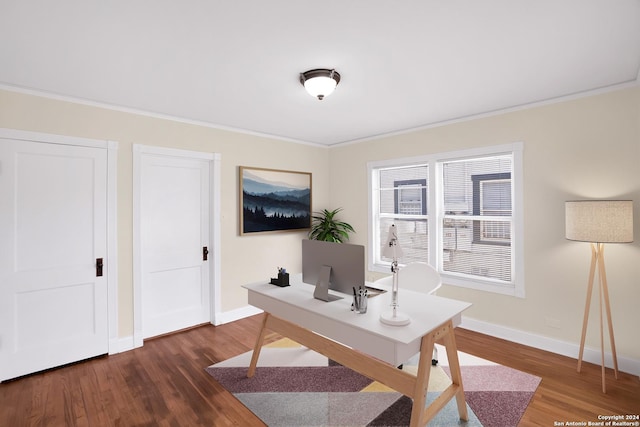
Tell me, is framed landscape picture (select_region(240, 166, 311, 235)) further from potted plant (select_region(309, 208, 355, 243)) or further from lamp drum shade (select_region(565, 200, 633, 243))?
lamp drum shade (select_region(565, 200, 633, 243))

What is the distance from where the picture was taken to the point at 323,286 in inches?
93.5

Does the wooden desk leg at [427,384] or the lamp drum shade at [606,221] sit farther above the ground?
the lamp drum shade at [606,221]

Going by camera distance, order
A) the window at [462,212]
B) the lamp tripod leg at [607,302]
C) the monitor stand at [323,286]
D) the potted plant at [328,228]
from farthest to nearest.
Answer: the potted plant at [328,228], the window at [462,212], the lamp tripod leg at [607,302], the monitor stand at [323,286]

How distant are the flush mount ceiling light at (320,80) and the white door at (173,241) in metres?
2.00

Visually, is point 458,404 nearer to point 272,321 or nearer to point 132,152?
point 272,321

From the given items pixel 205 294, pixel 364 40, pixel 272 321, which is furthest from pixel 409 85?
pixel 205 294

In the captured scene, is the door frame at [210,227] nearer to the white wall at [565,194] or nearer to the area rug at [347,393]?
the area rug at [347,393]

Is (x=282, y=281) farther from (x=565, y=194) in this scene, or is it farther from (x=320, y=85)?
(x=565, y=194)

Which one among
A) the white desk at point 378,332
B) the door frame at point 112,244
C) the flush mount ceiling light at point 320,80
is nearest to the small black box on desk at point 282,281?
the white desk at point 378,332

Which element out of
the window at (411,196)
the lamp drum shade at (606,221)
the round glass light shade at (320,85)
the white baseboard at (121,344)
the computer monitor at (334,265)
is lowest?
the white baseboard at (121,344)

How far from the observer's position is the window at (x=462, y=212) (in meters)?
3.52

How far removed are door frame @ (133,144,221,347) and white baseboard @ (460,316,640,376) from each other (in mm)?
3111

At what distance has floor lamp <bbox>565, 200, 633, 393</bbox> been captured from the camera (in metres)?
2.54

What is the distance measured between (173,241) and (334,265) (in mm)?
2330
